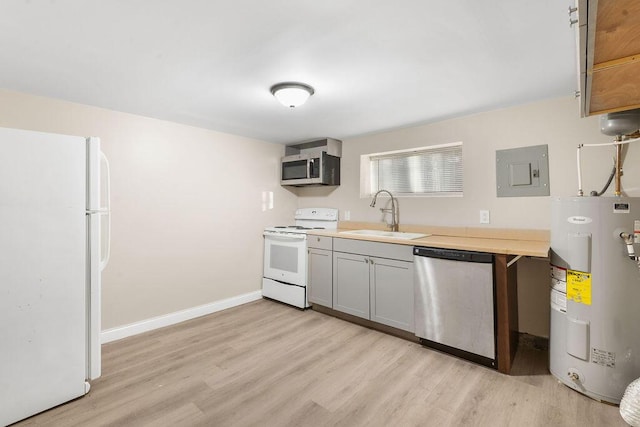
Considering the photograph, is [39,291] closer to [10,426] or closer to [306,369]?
[10,426]

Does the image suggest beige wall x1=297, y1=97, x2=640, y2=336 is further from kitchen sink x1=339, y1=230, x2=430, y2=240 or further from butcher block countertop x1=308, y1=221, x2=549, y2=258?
kitchen sink x1=339, y1=230, x2=430, y2=240

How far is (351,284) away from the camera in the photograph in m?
2.99

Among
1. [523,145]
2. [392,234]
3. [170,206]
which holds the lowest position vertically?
[392,234]

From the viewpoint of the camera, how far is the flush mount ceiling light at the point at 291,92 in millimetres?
2123

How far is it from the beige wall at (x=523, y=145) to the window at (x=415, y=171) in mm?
104

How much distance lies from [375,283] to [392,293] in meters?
0.19

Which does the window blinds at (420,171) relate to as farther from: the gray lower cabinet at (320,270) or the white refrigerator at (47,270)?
the white refrigerator at (47,270)

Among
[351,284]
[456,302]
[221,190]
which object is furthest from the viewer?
[221,190]

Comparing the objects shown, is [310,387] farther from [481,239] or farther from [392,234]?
[481,239]

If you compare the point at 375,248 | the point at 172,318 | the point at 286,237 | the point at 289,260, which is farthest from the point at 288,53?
the point at 172,318

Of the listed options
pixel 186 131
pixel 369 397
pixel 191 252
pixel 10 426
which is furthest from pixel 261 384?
pixel 186 131

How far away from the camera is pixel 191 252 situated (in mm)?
3195

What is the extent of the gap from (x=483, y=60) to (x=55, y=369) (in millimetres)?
3105

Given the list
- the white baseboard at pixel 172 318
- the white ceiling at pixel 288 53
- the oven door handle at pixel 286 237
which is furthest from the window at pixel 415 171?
the white baseboard at pixel 172 318
